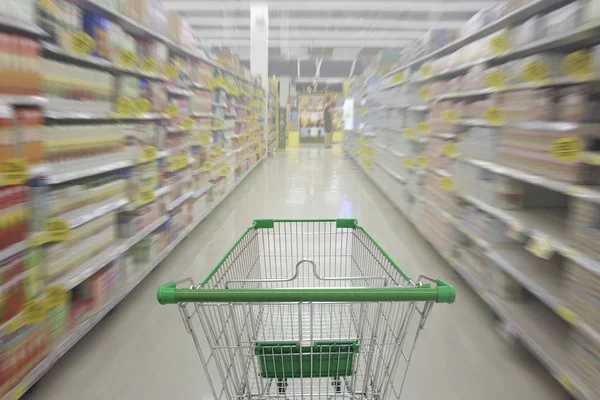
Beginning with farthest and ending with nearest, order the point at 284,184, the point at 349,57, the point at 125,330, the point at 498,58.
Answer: the point at 349,57 < the point at 284,184 < the point at 498,58 < the point at 125,330

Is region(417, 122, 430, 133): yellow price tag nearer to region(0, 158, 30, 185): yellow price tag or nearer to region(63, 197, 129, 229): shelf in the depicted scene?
region(63, 197, 129, 229): shelf

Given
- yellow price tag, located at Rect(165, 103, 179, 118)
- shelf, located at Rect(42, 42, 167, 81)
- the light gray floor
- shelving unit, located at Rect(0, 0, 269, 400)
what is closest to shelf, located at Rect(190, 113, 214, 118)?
shelving unit, located at Rect(0, 0, 269, 400)

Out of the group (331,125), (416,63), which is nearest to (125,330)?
(416,63)

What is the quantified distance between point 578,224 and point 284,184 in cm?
695

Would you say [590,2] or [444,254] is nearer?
[590,2]

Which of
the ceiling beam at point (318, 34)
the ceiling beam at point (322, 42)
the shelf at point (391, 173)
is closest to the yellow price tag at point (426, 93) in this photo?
the shelf at point (391, 173)

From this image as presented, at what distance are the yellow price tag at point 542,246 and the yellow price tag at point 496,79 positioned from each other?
1.07 meters

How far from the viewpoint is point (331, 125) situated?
22000mm

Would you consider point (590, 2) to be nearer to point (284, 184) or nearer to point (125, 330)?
point (125, 330)

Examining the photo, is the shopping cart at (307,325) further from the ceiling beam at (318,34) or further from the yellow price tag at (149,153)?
the ceiling beam at (318,34)

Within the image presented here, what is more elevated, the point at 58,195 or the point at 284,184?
the point at 58,195

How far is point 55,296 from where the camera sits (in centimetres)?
220

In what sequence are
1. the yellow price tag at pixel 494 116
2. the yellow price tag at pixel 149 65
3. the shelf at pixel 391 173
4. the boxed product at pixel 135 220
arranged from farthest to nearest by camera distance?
1. the shelf at pixel 391 173
2. the yellow price tag at pixel 149 65
3. the boxed product at pixel 135 220
4. the yellow price tag at pixel 494 116

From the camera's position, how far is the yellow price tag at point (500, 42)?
9.54ft
